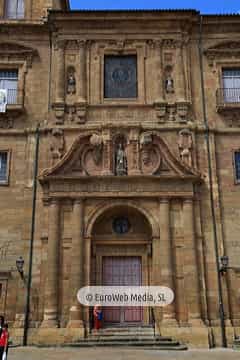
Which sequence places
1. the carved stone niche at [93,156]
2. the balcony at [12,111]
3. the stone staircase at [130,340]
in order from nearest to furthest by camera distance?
Result: the stone staircase at [130,340] < the carved stone niche at [93,156] < the balcony at [12,111]

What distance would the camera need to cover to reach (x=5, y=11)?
75.9 feet

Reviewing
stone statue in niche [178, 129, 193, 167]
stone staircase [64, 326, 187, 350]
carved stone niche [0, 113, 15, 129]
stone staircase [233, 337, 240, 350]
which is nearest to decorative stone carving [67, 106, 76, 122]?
carved stone niche [0, 113, 15, 129]

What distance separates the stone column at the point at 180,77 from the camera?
2033 cm

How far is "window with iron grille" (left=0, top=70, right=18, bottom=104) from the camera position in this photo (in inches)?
815

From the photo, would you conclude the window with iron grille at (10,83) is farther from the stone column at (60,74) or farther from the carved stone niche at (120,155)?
the carved stone niche at (120,155)

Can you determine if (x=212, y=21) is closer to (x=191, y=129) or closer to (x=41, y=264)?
(x=191, y=129)

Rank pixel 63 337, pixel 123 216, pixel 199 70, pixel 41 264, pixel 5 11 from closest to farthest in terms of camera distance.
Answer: pixel 63 337
pixel 41 264
pixel 123 216
pixel 199 70
pixel 5 11

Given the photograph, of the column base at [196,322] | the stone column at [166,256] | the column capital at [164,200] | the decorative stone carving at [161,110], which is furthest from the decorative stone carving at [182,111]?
the column base at [196,322]

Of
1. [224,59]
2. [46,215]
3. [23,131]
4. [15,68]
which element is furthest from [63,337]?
[224,59]

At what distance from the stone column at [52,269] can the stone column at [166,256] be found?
4.21 m

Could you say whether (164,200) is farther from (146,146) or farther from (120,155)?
(120,155)

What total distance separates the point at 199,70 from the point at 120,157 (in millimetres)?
5878

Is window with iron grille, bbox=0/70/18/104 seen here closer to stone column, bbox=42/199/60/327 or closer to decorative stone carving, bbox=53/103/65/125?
decorative stone carving, bbox=53/103/65/125

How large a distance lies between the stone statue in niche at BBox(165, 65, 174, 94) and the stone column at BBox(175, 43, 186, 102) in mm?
265
